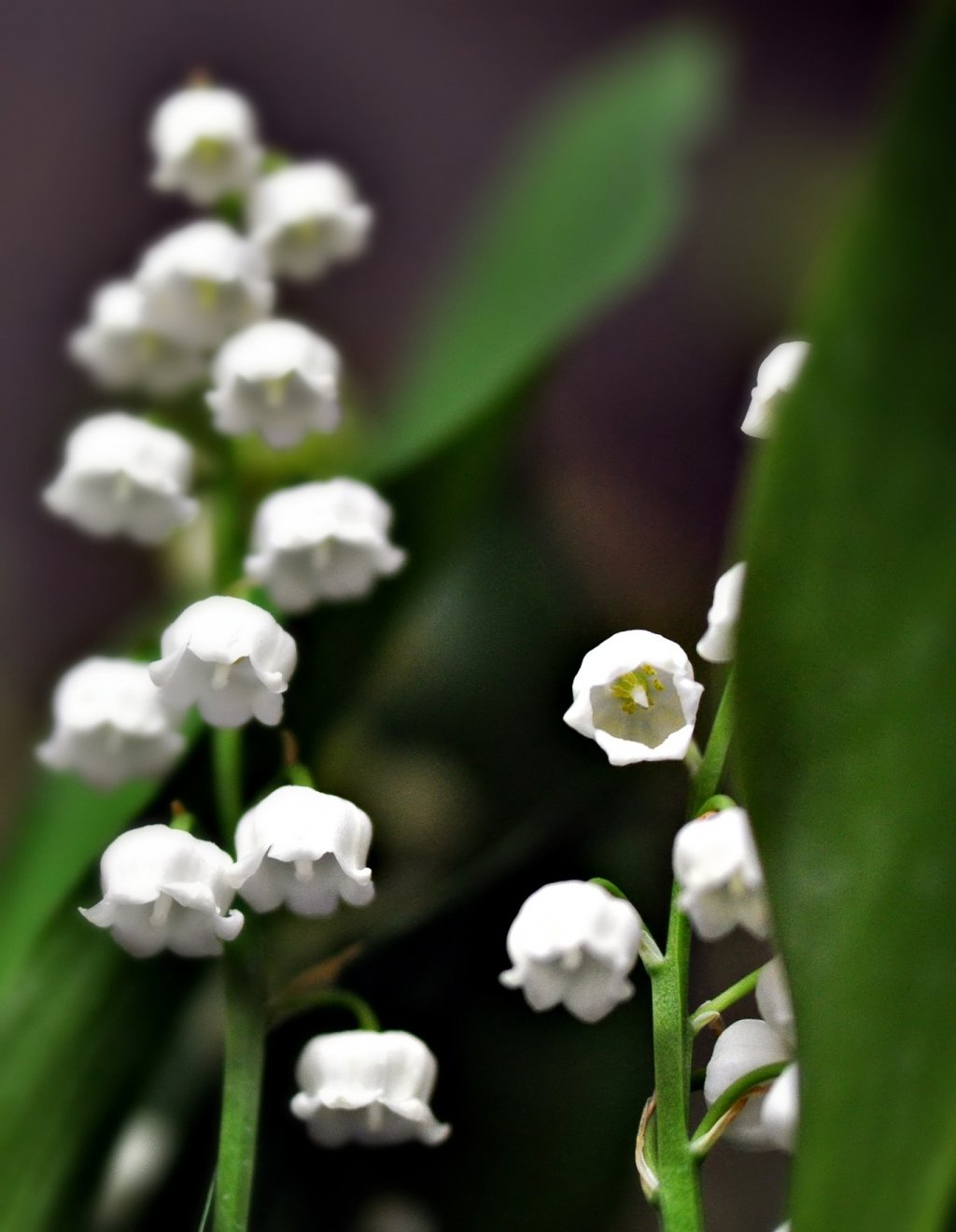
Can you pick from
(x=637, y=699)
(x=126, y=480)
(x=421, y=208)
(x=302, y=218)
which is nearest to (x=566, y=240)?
(x=302, y=218)

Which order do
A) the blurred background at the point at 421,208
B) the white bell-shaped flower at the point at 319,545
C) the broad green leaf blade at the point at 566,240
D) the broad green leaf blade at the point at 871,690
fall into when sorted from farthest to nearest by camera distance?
the blurred background at the point at 421,208 < the broad green leaf blade at the point at 566,240 < the white bell-shaped flower at the point at 319,545 < the broad green leaf blade at the point at 871,690

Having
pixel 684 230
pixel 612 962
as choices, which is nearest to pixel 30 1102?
pixel 612 962

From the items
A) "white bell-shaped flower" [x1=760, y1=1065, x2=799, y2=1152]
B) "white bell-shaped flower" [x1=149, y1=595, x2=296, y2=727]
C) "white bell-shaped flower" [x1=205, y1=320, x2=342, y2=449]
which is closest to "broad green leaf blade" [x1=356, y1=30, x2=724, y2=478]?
"white bell-shaped flower" [x1=205, y1=320, x2=342, y2=449]

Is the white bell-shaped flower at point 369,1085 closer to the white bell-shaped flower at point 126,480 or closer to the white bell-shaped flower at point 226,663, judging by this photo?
the white bell-shaped flower at point 226,663

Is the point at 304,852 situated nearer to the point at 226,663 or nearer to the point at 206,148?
the point at 226,663

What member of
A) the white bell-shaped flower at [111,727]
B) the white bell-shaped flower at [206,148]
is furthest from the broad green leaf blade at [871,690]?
the white bell-shaped flower at [206,148]
